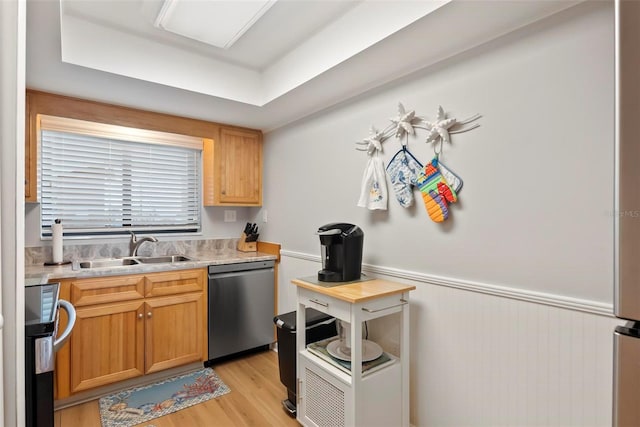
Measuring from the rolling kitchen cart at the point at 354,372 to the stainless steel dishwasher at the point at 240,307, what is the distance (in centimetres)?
102

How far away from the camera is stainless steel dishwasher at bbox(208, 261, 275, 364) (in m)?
2.75

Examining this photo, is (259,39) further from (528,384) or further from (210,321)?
(528,384)

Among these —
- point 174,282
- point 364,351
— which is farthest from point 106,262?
point 364,351

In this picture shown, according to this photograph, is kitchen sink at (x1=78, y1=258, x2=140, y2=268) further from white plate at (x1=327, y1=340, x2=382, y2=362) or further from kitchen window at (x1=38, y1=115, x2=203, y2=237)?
white plate at (x1=327, y1=340, x2=382, y2=362)

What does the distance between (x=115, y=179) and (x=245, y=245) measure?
1.29 metres

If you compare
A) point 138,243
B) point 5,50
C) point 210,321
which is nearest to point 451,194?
point 5,50

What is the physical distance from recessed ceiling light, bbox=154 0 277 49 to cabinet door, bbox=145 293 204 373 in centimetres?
185

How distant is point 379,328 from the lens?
2.19 meters

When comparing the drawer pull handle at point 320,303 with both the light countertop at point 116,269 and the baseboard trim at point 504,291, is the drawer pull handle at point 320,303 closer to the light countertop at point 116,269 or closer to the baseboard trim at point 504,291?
the baseboard trim at point 504,291

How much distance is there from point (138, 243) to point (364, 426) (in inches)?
90.0

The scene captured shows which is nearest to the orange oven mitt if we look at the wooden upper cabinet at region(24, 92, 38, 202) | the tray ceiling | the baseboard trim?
the baseboard trim

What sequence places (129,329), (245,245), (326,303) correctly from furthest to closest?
(245,245) < (129,329) < (326,303)

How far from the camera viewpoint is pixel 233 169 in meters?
3.26

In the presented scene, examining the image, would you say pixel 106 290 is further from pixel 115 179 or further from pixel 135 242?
pixel 115 179
